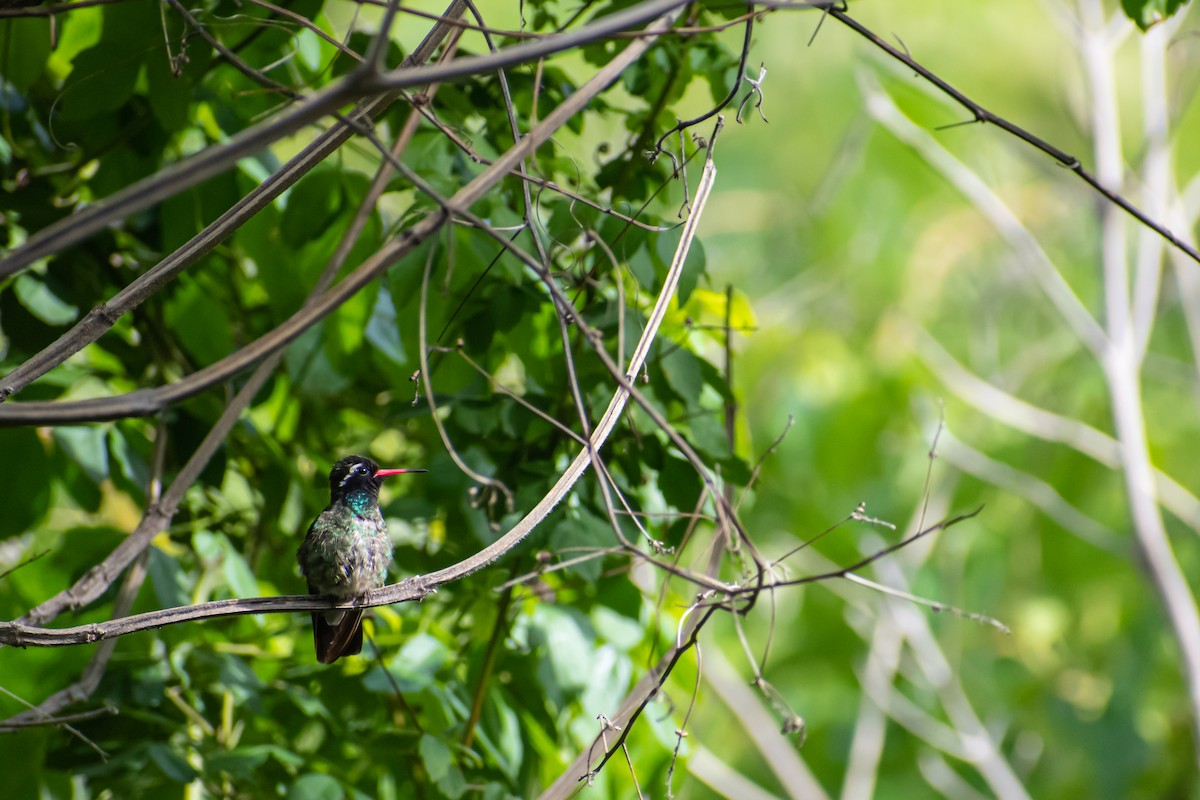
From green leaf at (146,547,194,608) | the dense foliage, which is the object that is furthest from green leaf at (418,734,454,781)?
green leaf at (146,547,194,608)

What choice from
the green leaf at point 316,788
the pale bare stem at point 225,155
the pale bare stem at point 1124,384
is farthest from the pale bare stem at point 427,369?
the pale bare stem at point 1124,384

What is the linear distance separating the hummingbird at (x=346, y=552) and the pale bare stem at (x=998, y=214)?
14.0 feet

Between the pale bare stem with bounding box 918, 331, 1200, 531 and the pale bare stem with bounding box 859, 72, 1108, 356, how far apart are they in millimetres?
567

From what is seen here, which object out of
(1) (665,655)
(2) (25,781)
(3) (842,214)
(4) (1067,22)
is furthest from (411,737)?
(3) (842,214)

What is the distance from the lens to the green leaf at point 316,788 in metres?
2.50

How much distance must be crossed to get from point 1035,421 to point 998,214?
58.9 inches

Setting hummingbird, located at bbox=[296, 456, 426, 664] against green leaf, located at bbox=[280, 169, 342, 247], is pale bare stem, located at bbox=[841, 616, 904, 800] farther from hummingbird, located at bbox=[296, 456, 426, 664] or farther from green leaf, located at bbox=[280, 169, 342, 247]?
green leaf, located at bbox=[280, 169, 342, 247]

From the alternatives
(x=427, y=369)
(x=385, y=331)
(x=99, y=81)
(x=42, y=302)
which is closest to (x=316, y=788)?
(x=427, y=369)

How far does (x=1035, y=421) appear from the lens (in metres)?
7.11

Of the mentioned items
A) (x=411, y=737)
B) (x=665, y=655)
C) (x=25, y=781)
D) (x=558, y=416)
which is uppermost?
(x=558, y=416)

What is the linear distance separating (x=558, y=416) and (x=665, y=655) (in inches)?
27.1

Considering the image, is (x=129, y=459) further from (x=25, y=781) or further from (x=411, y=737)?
(x=411, y=737)

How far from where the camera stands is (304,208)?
9.42ft

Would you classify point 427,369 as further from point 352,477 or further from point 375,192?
point 352,477
